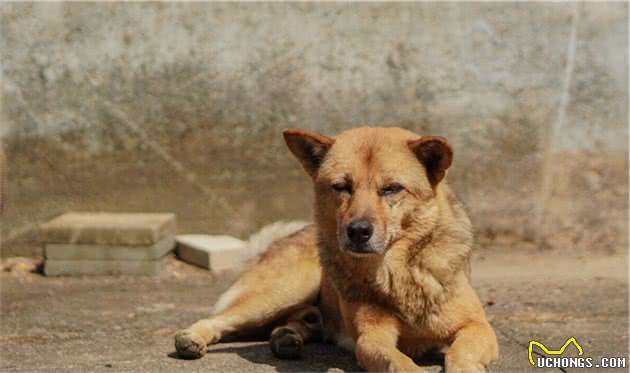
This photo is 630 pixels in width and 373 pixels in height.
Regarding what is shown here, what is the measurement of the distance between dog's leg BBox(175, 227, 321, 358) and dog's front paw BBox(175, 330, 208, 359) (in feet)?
0.65

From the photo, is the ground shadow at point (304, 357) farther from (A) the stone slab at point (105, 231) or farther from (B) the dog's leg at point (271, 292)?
(A) the stone slab at point (105, 231)

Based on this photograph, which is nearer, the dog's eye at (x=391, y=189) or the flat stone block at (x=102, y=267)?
the dog's eye at (x=391, y=189)

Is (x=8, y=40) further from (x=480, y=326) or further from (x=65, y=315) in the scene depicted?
(x=480, y=326)

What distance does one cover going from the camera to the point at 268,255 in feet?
18.0

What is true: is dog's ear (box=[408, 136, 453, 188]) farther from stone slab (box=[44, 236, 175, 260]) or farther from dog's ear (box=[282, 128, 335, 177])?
stone slab (box=[44, 236, 175, 260])

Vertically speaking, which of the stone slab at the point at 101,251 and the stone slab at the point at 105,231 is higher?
the stone slab at the point at 105,231

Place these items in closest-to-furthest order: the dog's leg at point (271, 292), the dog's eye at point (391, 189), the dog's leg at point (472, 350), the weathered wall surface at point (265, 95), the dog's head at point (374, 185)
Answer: the dog's leg at point (472, 350) → the dog's head at point (374, 185) → the dog's eye at point (391, 189) → the dog's leg at point (271, 292) → the weathered wall surface at point (265, 95)

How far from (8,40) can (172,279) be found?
7.92 ft

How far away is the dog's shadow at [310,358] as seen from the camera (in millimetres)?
4594

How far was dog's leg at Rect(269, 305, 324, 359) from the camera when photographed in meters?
4.76

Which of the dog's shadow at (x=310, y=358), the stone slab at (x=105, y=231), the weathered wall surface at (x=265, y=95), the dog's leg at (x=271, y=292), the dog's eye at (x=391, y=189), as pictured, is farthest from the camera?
the weathered wall surface at (x=265, y=95)

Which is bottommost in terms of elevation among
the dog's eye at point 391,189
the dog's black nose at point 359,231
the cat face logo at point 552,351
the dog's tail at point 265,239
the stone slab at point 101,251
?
the stone slab at point 101,251

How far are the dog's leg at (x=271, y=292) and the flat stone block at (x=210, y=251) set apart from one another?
1.86 metres

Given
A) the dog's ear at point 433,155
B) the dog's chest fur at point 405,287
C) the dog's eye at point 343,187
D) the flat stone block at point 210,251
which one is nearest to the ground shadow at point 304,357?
the dog's chest fur at point 405,287
